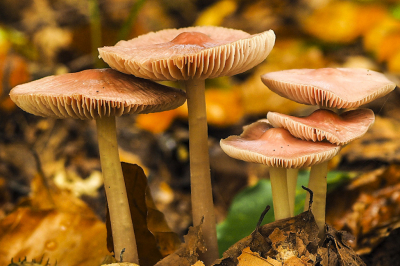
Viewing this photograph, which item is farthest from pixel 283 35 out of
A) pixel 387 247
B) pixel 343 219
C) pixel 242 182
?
pixel 387 247

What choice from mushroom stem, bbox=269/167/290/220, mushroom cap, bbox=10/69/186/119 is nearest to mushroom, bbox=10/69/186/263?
mushroom cap, bbox=10/69/186/119

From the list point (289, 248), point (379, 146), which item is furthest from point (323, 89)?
point (379, 146)

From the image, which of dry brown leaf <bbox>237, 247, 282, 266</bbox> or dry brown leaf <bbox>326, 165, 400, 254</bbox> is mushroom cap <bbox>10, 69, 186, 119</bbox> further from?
dry brown leaf <bbox>326, 165, 400, 254</bbox>

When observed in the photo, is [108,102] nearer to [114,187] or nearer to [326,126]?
[114,187]

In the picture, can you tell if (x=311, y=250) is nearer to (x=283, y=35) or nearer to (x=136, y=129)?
(x=136, y=129)

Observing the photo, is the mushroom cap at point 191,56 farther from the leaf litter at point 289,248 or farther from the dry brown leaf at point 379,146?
the dry brown leaf at point 379,146

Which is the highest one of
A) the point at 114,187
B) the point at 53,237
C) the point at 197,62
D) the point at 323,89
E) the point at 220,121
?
the point at 197,62
